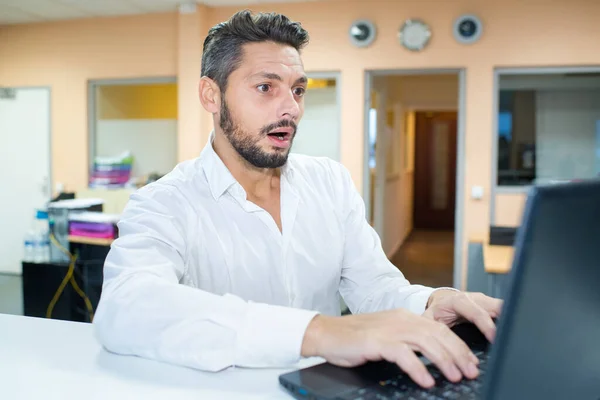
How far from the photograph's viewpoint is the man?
2.84 ft

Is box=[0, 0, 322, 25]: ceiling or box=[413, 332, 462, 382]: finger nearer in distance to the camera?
box=[413, 332, 462, 382]: finger

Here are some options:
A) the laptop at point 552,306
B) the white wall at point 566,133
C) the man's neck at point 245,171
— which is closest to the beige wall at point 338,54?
the white wall at point 566,133

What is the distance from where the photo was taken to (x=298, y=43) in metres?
1.43

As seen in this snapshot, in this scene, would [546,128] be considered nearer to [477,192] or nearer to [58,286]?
[477,192]

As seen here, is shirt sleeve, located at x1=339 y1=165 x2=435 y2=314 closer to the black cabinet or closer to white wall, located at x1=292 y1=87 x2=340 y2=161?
the black cabinet

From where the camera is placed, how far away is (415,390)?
2.22 feet

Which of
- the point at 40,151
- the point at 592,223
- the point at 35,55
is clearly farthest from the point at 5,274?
the point at 592,223

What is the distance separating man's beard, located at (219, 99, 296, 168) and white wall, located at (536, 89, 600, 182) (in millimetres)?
4195

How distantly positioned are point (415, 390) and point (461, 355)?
82 millimetres

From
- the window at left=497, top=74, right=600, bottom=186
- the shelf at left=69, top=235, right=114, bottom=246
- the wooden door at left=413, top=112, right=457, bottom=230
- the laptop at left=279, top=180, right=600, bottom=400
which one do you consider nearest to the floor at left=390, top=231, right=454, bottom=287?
the wooden door at left=413, top=112, right=457, bottom=230

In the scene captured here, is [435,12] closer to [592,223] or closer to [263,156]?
[263,156]

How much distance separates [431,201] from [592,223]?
9778 mm

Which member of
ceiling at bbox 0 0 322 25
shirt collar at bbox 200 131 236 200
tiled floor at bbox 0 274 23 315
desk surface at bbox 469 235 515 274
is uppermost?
ceiling at bbox 0 0 322 25

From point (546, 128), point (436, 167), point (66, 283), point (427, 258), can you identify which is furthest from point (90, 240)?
point (436, 167)
